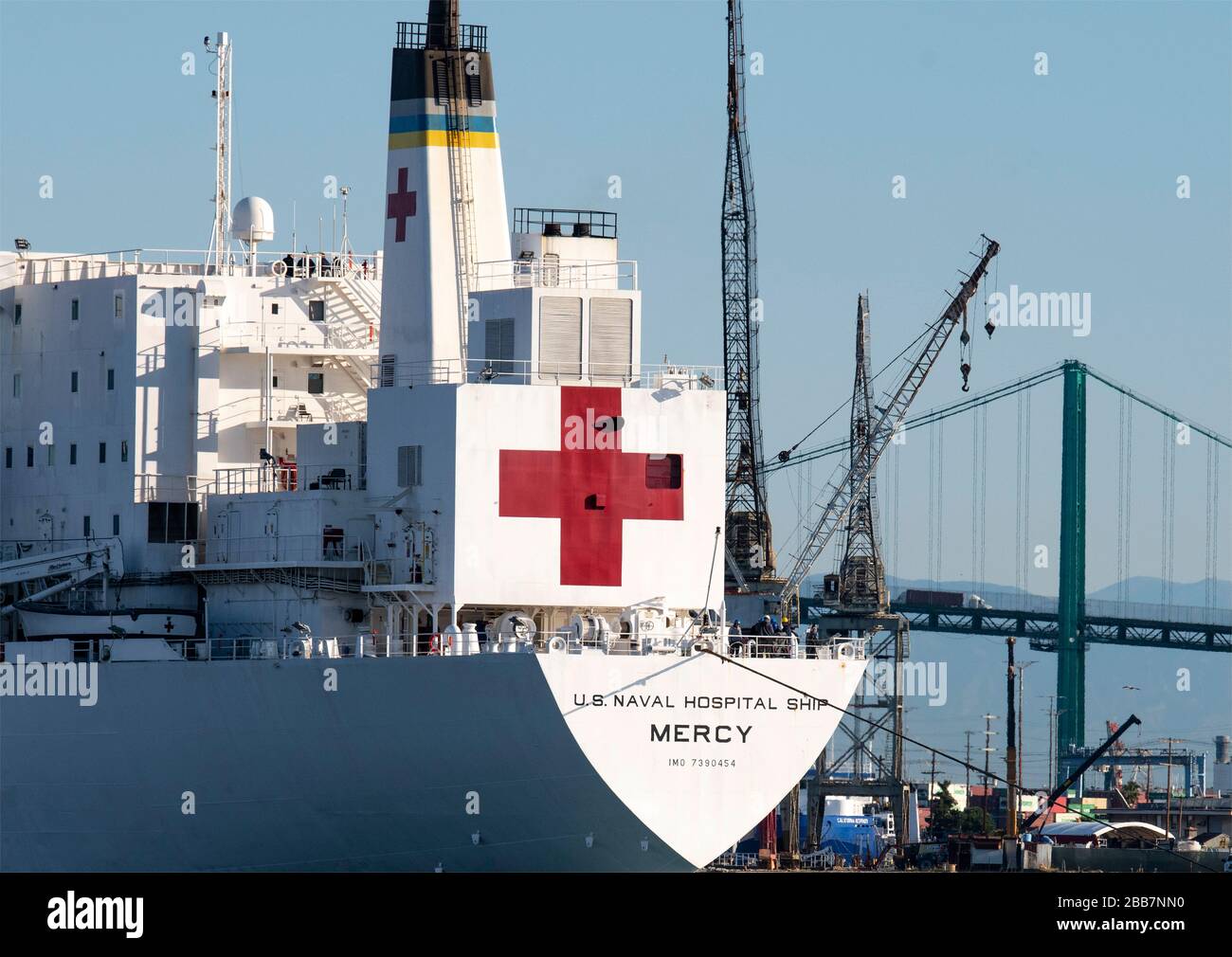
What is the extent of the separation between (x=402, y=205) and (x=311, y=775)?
11219mm

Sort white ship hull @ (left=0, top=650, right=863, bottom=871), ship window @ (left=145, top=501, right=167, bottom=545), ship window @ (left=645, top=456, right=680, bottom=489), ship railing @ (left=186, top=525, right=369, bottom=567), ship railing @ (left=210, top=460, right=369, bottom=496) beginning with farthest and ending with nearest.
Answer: ship window @ (left=145, top=501, right=167, bottom=545) → ship railing @ (left=210, top=460, right=369, bottom=496) → ship railing @ (left=186, top=525, right=369, bottom=567) → ship window @ (left=645, top=456, right=680, bottom=489) → white ship hull @ (left=0, top=650, right=863, bottom=871)

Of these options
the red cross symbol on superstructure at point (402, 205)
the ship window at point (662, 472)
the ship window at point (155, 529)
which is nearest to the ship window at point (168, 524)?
the ship window at point (155, 529)

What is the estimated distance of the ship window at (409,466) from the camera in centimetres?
4444

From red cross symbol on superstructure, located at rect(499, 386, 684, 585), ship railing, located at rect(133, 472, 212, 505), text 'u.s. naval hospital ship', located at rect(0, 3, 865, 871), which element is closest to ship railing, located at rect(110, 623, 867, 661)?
text 'u.s. naval hospital ship', located at rect(0, 3, 865, 871)

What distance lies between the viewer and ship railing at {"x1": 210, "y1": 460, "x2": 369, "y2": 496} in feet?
156

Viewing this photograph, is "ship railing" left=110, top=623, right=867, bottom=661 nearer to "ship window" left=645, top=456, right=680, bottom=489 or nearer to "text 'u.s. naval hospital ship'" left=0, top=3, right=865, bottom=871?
"text 'u.s. naval hospital ship'" left=0, top=3, right=865, bottom=871

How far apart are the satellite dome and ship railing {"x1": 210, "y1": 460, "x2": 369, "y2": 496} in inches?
239

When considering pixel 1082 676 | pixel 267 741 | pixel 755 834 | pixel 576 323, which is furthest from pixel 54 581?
pixel 1082 676

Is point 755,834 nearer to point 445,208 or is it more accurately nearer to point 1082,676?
point 1082,676

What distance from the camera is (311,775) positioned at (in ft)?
144

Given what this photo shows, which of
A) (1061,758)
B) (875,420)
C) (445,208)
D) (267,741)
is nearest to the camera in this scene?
(267,741)

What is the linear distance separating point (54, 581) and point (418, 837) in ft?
39.8

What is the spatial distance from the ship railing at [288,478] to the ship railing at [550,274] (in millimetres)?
4181

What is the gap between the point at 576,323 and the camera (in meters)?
45.3
